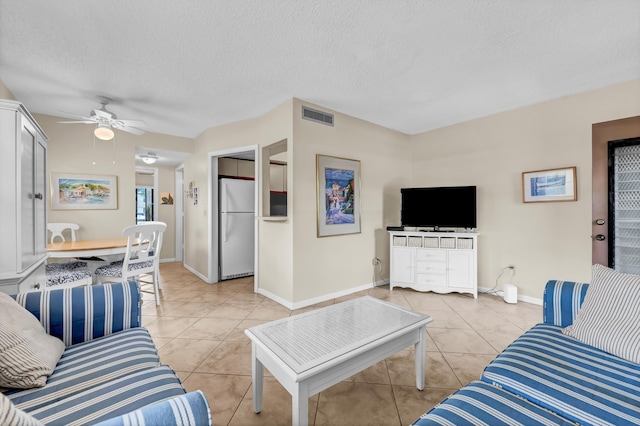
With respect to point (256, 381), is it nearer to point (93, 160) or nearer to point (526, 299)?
point (526, 299)

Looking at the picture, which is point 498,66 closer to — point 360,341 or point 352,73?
point 352,73

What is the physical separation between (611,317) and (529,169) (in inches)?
99.1

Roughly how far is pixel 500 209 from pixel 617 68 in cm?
174

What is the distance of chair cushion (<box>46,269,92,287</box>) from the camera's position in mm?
2501

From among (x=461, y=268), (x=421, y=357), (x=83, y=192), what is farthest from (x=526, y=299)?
(x=83, y=192)

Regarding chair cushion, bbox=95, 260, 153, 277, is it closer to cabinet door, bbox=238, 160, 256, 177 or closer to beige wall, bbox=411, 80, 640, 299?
cabinet door, bbox=238, 160, 256, 177

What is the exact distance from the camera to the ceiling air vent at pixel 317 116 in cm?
321

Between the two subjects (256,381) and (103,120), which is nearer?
(256,381)

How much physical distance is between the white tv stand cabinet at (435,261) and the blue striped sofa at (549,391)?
2177 millimetres

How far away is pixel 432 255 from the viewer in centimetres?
370

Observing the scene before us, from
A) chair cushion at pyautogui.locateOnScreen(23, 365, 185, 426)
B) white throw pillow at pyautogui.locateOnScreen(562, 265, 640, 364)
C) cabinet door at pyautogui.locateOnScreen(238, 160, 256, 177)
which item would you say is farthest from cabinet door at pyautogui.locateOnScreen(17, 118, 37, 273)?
white throw pillow at pyautogui.locateOnScreen(562, 265, 640, 364)

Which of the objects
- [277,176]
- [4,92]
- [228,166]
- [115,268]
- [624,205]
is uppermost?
[4,92]

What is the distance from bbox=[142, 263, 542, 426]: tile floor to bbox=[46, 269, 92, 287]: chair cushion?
743 millimetres

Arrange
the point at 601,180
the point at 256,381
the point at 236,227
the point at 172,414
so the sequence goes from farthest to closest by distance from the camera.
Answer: the point at 236,227 → the point at 601,180 → the point at 256,381 → the point at 172,414
